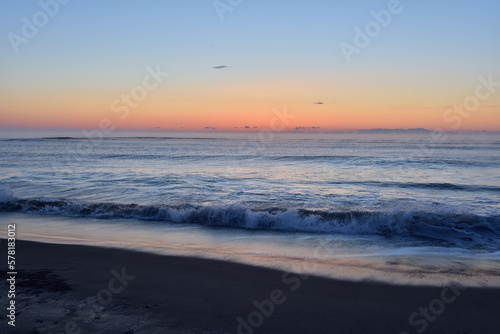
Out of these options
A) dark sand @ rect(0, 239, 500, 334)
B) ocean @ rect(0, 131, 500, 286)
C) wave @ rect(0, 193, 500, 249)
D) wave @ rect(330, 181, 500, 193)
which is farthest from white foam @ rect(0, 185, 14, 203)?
wave @ rect(330, 181, 500, 193)

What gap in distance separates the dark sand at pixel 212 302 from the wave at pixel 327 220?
13.3ft

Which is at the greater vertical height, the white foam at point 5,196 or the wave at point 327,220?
the white foam at point 5,196

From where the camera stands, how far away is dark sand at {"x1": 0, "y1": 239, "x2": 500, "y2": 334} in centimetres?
A: 399

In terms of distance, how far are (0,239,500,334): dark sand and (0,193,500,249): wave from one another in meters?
4.06

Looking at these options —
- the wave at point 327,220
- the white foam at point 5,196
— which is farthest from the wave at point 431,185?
the white foam at point 5,196

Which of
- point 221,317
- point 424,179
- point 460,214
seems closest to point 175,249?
point 221,317

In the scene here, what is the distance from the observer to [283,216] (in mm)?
10328

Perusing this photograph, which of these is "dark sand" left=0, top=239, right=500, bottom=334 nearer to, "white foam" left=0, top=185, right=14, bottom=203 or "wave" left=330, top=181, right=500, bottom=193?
"white foam" left=0, top=185, right=14, bottom=203

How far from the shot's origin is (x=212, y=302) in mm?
4660

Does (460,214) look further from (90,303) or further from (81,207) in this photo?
(81,207)

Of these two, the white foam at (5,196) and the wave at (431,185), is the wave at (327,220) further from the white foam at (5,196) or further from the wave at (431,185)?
the wave at (431,185)

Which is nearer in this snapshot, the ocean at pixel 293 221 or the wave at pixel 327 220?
the ocean at pixel 293 221

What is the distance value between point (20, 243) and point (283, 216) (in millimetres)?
6733

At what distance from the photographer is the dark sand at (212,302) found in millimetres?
3994
